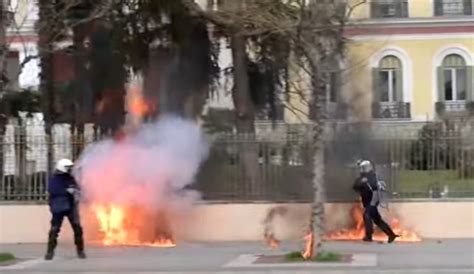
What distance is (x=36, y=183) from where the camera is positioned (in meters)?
21.1

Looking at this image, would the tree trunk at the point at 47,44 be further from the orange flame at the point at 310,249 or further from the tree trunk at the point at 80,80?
the orange flame at the point at 310,249

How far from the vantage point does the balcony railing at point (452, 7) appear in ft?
145

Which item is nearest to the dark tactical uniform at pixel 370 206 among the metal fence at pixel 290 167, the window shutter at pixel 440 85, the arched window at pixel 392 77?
the metal fence at pixel 290 167

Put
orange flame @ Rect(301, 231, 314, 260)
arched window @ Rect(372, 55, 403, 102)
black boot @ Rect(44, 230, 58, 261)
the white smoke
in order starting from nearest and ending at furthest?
orange flame @ Rect(301, 231, 314, 260)
black boot @ Rect(44, 230, 58, 261)
the white smoke
arched window @ Rect(372, 55, 403, 102)

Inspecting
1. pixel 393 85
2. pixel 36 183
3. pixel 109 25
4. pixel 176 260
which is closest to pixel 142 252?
pixel 176 260

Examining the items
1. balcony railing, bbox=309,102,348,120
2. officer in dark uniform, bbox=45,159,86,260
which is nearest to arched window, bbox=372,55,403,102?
balcony railing, bbox=309,102,348,120

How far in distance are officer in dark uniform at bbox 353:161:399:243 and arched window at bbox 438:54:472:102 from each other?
82.1 ft

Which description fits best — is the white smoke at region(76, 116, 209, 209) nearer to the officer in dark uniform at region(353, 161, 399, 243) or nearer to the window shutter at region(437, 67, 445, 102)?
the officer in dark uniform at region(353, 161, 399, 243)

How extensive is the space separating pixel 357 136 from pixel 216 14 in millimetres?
4043

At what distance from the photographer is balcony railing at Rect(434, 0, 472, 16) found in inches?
1738

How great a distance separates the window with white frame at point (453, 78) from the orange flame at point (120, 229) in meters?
26.3

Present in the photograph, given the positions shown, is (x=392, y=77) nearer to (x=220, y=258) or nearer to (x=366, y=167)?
(x=366, y=167)

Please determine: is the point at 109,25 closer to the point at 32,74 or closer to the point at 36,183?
the point at 32,74

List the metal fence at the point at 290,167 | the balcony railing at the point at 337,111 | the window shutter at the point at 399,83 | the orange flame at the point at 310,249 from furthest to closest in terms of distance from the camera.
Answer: the window shutter at the point at 399,83
the balcony railing at the point at 337,111
the metal fence at the point at 290,167
the orange flame at the point at 310,249
